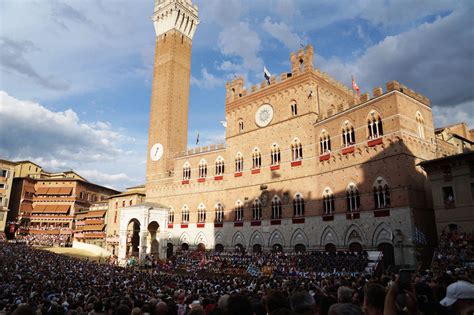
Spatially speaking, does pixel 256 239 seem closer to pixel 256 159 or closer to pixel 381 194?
pixel 256 159

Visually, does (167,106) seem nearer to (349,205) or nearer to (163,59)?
(163,59)

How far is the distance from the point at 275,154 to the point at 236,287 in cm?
2070

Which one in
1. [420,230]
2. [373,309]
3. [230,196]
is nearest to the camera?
[373,309]

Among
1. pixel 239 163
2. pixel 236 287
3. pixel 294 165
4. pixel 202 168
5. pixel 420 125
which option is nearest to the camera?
pixel 236 287

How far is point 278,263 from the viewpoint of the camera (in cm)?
2875

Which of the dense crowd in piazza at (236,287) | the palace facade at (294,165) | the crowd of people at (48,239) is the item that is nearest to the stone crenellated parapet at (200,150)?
the palace facade at (294,165)

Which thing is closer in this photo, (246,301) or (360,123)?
(246,301)

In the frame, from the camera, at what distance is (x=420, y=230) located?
24.3m

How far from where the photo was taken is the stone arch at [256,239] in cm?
3456

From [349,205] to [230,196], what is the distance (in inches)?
551

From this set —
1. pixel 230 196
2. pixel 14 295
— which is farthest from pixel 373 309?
pixel 230 196

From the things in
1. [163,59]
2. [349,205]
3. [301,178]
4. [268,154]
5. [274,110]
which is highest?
[163,59]

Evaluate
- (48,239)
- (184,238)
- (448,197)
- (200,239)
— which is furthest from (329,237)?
(48,239)

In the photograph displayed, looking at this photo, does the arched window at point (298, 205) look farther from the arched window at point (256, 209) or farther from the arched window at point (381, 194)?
the arched window at point (381, 194)
